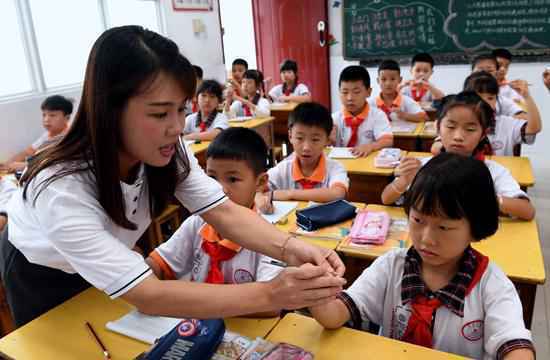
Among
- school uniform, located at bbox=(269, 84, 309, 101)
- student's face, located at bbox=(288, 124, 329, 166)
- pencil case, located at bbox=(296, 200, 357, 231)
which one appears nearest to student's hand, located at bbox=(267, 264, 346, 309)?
pencil case, located at bbox=(296, 200, 357, 231)

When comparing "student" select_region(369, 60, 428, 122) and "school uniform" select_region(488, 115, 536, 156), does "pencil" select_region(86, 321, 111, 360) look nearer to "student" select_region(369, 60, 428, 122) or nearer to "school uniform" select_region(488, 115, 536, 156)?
"school uniform" select_region(488, 115, 536, 156)

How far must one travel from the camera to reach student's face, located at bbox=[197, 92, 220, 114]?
4.13m

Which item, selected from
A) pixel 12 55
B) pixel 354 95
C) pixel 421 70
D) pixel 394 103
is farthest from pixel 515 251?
pixel 12 55

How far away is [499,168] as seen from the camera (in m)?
2.14

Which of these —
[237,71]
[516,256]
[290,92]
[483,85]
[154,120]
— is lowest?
[516,256]

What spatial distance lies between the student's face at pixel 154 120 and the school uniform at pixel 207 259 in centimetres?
60

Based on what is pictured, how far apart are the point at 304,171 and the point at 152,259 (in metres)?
1.12

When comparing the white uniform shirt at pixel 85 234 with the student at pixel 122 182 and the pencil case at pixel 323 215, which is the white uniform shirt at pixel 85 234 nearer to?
the student at pixel 122 182

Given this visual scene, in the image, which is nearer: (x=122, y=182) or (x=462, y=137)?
(x=122, y=182)

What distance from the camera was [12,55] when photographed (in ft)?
13.3

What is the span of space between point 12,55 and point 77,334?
12.1 ft

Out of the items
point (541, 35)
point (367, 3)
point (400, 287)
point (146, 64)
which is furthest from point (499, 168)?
point (367, 3)

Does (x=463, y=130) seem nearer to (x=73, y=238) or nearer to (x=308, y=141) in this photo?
(x=308, y=141)

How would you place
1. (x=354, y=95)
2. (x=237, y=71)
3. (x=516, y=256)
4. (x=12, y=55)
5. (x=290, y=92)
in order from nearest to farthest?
1. (x=516, y=256)
2. (x=354, y=95)
3. (x=12, y=55)
4. (x=290, y=92)
5. (x=237, y=71)
